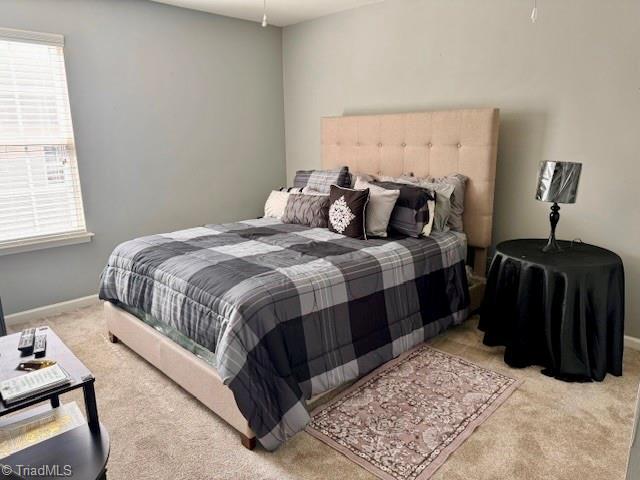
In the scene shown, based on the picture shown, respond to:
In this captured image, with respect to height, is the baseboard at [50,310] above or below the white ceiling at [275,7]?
below

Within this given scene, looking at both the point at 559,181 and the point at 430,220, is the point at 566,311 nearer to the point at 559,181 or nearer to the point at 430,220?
the point at 559,181

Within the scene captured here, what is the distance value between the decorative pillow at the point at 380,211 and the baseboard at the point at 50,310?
7.93 feet

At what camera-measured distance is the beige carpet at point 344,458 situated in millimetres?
1865

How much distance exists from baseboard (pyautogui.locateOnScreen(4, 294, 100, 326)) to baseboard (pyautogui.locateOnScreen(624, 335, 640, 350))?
3958 mm

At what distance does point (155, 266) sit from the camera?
8.52 feet

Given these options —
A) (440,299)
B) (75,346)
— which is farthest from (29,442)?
(440,299)

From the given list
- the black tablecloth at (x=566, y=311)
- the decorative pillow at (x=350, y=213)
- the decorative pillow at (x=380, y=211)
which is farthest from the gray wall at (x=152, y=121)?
the black tablecloth at (x=566, y=311)

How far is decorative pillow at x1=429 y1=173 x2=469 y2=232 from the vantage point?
3.26m

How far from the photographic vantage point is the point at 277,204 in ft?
12.3

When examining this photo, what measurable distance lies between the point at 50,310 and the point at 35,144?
50.1 inches

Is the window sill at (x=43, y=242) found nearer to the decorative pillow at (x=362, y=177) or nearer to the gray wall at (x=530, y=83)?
the decorative pillow at (x=362, y=177)

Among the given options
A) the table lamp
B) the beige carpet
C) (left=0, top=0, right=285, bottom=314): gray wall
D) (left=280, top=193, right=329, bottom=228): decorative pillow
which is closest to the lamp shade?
the table lamp

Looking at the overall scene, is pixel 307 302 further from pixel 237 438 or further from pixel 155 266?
pixel 155 266

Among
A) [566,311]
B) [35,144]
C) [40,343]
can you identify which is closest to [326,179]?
[566,311]
